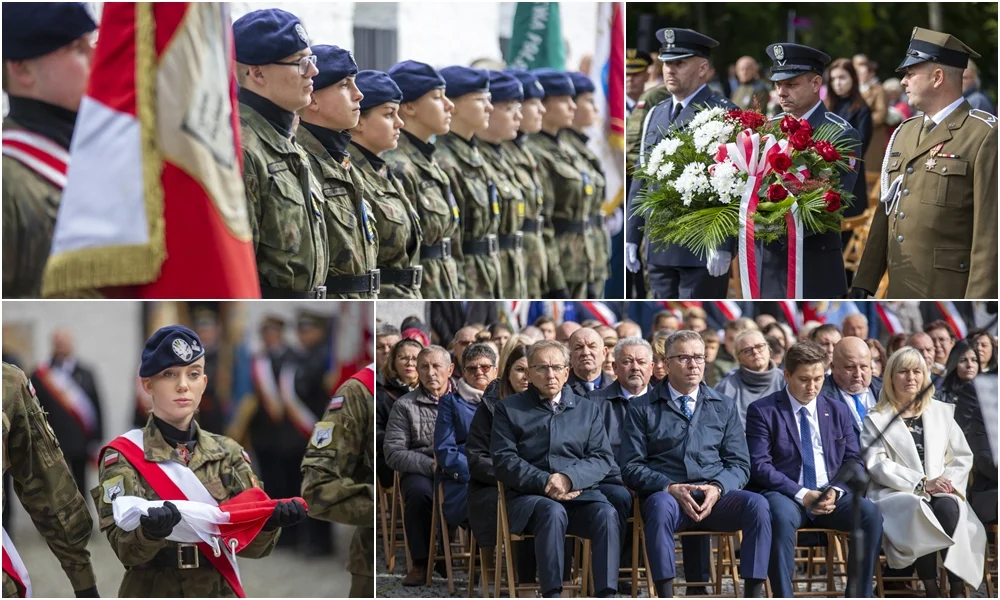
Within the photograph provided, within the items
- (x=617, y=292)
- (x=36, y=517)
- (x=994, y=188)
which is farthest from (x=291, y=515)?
(x=617, y=292)

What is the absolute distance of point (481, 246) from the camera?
8.52 m

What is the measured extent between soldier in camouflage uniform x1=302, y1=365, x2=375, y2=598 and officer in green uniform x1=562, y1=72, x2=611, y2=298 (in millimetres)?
4079

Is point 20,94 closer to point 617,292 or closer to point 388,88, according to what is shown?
point 388,88

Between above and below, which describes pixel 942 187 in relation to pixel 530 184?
below

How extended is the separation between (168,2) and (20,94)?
0.82m

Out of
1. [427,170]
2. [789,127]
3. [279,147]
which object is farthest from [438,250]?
[789,127]

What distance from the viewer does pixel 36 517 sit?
6.08 meters

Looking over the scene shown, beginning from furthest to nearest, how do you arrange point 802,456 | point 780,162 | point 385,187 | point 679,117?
point 679,117 → point 385,187 → point 802,456 → point 780,162

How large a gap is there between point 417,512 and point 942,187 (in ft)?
10.0

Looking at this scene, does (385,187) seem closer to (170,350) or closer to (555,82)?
(170,350)

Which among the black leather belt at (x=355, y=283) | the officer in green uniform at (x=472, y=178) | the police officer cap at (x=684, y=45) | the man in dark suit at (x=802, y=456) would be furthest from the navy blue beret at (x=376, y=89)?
the man in dark suit at (x=802, y=456)

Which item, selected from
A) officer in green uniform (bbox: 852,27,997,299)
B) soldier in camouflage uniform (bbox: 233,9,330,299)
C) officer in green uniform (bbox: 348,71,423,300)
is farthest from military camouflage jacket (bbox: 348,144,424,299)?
officer in green uniform (bbox: 852,27,997,299)

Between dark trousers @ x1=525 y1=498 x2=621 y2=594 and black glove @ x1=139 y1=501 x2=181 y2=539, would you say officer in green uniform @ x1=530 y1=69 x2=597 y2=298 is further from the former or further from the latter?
black glove @ x1=139 y1=501 x2=181 y2=539

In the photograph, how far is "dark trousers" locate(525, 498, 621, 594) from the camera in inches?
245
